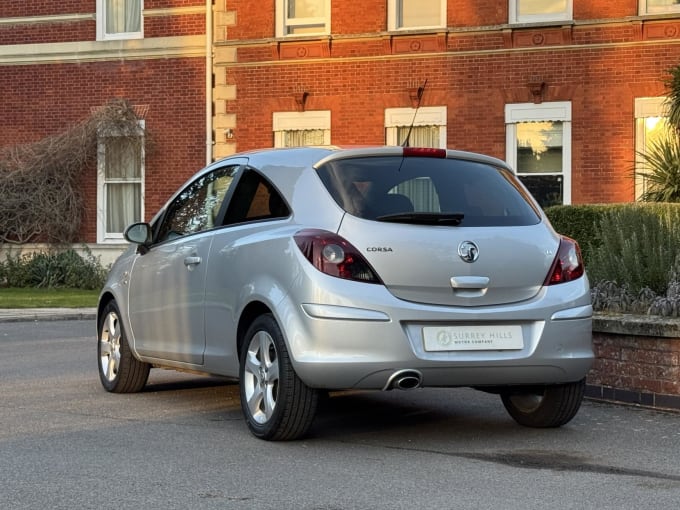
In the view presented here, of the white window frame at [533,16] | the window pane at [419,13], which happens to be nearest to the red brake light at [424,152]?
the white window frame at [533,16]

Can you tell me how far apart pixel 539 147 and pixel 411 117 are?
2.36 metres

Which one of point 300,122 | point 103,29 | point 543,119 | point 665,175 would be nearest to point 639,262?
point 665,175

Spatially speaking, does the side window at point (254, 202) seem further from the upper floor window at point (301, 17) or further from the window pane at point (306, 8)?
the window pane at point (306, 8)

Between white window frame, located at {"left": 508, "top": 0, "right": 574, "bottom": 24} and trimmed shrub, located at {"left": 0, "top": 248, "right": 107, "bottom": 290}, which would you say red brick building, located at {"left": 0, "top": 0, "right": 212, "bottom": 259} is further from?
white window frame, located at {"left": 508, "top": 0, "right": 574, "bottom": 24}

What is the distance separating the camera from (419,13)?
23.3 m

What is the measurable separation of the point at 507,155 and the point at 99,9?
8985mm

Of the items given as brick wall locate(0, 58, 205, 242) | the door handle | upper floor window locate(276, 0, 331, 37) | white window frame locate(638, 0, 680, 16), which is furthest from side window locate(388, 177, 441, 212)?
brick wall locate(0, 58, 205, 242)

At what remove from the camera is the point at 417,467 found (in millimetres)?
6449

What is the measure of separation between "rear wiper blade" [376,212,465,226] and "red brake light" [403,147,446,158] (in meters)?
0.52

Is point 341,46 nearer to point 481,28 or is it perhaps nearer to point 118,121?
point 481,28

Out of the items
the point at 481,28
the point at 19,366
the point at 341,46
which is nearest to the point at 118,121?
the point at 341,46

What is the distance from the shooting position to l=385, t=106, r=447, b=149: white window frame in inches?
907

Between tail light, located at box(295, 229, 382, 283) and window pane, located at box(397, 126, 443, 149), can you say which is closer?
tail light, located at box(295, 229, 382, 283)

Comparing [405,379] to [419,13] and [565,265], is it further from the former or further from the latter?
[419,13]
